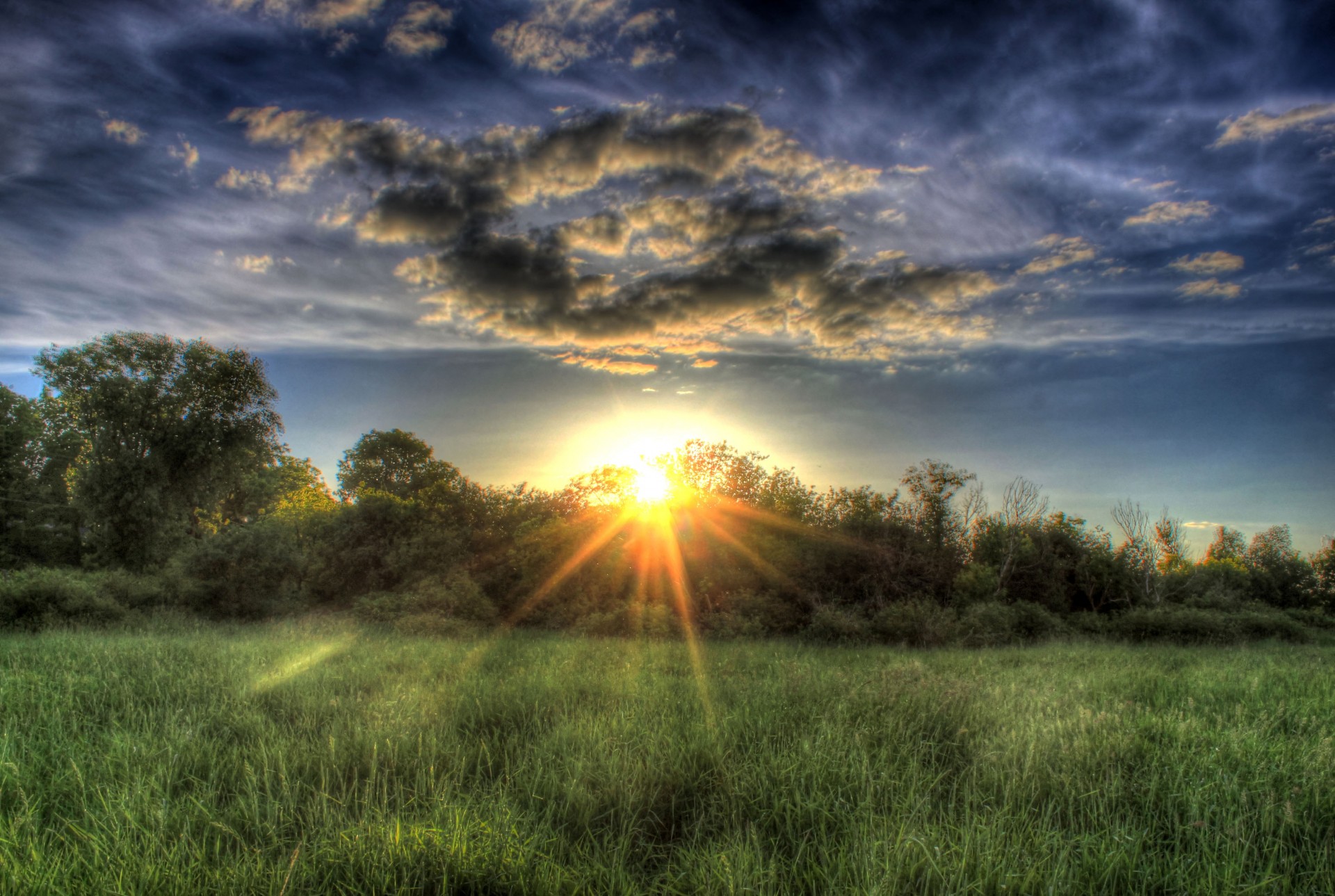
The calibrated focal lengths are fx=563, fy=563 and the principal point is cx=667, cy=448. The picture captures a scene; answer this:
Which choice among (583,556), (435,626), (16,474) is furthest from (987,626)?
(16,474)

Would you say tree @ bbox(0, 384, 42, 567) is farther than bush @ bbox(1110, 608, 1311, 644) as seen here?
Yes

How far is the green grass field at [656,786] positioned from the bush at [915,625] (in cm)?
877

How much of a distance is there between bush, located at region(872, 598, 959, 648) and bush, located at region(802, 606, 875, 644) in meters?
0.47

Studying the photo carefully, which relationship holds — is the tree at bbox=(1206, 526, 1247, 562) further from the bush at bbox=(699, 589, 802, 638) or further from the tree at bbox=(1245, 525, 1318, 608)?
the bush at bbox=(699, 589, 802, 638)

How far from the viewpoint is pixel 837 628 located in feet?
53.9

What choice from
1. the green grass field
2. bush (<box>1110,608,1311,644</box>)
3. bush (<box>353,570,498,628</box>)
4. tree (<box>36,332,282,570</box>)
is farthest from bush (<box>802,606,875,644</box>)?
tree (<box>36,332,282,570</box>)

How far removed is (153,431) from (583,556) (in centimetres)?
2447

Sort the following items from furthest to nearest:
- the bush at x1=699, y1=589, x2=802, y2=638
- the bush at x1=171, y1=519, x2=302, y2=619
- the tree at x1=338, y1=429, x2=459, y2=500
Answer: the tree at x1=338, y1=429, x2=459, y2=500 < the bush at x1=171, y1=519, x2=302, y2=619 < the bush at x1=699, y1=589, x2=802, y2=638

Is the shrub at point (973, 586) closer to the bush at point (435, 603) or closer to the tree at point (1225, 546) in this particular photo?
the bush at point (435, 603)

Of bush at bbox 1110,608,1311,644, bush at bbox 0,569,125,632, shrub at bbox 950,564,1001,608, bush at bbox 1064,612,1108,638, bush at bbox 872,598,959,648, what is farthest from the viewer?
shrub at bbox 950,564,1001,608

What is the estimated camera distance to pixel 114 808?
369 cm

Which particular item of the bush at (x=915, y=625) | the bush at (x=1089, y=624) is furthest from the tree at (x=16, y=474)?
the bush at (x=1089, y=624)

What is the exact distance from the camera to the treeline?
17859 mm

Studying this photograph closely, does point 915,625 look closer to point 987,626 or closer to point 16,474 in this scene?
point 987,626
